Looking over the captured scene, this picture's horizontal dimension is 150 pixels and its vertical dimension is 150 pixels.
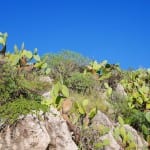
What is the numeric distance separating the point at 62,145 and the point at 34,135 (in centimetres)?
82

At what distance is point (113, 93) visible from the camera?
1719 cm

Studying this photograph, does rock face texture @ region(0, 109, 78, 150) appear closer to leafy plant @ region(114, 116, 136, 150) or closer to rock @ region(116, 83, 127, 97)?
leafy plant @ region(114, 116, 136, 150)

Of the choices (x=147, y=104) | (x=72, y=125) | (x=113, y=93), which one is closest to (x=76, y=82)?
(x=113, y=93)

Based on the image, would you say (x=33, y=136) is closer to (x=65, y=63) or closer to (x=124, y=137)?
(x=124, y=137)

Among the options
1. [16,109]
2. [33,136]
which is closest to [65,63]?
[16,109]

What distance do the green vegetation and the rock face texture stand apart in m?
0.20

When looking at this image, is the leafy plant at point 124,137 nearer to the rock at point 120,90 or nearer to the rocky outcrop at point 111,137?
the rocky outcrop at point 111,137

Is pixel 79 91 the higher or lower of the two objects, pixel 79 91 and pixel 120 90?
the lower

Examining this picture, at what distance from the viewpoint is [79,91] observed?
16531mm

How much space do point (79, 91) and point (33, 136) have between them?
7.43 metres

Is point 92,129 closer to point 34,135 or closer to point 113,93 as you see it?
point 34,135

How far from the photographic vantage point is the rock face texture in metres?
9.18

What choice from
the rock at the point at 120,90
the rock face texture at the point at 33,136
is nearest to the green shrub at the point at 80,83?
the rock at the point at 120,90

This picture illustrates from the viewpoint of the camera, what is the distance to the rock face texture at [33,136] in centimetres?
918
